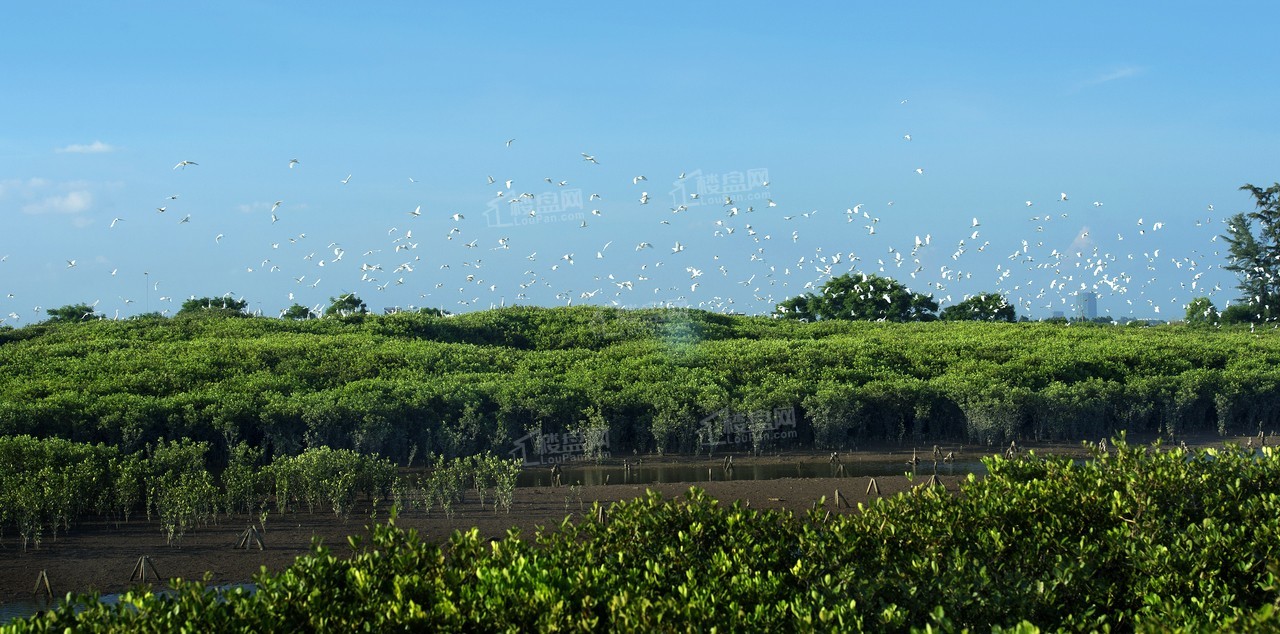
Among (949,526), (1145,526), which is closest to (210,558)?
(949,526)

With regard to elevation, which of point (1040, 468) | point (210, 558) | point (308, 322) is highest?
point (308, 322)

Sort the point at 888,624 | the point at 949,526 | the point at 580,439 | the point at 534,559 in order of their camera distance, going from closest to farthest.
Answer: the point at 888,624 < the point at 534,559 < the point at 949,526 < the point at 580,439

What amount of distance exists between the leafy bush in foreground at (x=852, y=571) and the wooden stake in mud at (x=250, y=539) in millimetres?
12350

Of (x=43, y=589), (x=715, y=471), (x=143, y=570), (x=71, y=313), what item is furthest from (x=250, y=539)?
(x=71, y=313)

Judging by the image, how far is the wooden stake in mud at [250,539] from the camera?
2261 centimetres

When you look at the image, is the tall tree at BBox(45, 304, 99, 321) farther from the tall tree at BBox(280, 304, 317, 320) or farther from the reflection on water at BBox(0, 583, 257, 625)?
the reflection on water at BBox(0, 583, 257, 625)

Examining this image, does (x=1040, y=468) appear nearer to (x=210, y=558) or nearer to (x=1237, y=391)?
(x=210, y=558)

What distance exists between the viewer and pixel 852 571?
10844 mm

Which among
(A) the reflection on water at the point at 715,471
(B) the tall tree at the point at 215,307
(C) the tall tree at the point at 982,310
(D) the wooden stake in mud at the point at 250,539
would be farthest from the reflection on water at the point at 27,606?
(C) the tall tree at the point at 982,310

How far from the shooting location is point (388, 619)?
9359mm

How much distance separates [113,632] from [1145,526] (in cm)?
1125

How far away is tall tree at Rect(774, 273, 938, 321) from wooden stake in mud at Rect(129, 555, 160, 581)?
2308 inches

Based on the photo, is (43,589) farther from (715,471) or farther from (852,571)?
(715,471)

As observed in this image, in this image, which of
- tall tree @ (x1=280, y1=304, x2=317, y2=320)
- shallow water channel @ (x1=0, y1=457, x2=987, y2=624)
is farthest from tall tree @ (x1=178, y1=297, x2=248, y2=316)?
shallow water channel @ (x1=0, y1=457, x2=987, y2=624)
